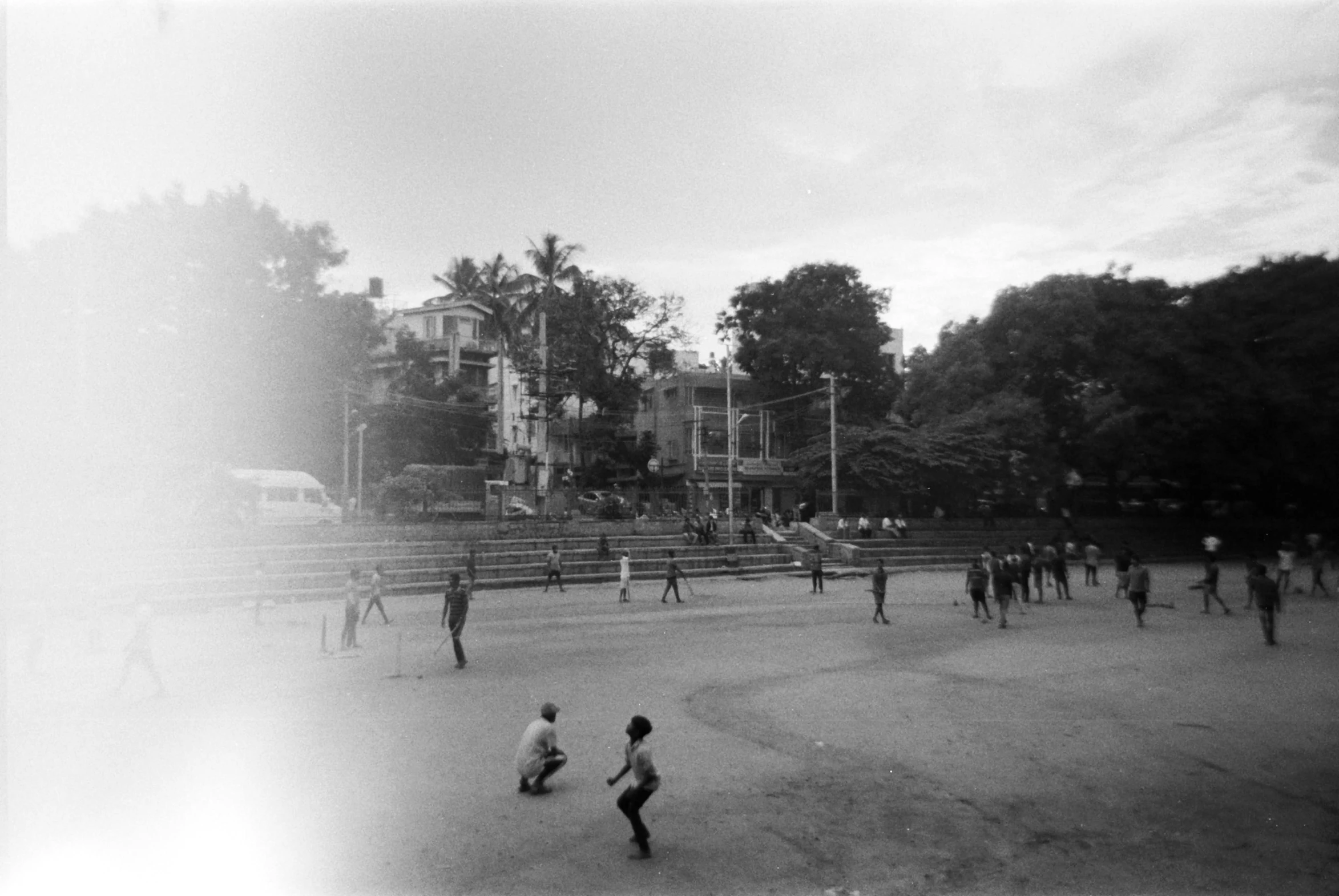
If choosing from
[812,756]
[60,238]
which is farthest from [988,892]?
[60,238]

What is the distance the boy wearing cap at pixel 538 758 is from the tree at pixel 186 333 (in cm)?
2400

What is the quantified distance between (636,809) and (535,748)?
1727 mm

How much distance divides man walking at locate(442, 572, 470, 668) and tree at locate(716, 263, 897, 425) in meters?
38.2

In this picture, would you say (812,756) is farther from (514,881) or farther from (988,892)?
(514,881)

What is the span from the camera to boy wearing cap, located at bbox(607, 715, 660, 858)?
666 cm

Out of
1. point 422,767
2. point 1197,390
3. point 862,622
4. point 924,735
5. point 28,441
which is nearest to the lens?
point 422,767

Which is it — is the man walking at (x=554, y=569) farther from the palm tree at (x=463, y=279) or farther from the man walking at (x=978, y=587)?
the palm tree at (x=463, y=279)

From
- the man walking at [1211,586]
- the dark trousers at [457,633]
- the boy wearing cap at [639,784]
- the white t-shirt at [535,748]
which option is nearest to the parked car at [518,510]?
the dark trousers at [457,633]

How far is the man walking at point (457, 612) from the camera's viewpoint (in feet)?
47.0

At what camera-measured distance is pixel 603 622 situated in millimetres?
20453

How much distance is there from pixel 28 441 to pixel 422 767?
959 inches

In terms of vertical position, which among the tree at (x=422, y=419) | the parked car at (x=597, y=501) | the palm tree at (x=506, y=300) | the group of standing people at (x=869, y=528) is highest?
the palm tree at (x=506, y=300)

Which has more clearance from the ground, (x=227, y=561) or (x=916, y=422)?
(x=916, y=422)

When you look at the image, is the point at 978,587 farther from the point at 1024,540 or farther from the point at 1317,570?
the point at 1024,540
